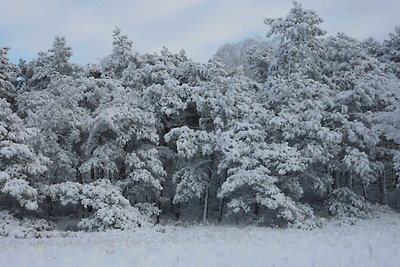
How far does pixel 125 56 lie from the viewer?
1252 inches

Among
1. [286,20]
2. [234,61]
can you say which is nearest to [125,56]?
[286,20]

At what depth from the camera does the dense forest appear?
70.3 feet

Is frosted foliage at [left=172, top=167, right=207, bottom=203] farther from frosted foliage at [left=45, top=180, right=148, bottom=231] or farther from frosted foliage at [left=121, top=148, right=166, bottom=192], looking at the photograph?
frosted foliage at [left=45, top=180, right=148, bottom=231]

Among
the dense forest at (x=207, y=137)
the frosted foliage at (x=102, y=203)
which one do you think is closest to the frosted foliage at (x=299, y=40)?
the dense forest at (x=207, y=137)

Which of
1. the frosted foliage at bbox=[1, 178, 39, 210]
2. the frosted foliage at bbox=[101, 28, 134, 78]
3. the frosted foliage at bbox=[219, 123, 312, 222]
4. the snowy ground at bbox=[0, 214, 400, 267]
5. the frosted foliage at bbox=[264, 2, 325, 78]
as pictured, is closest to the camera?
the snowy ground at bbox=[0, 214, 400, 267]

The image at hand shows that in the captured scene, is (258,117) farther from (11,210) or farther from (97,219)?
(11,210)

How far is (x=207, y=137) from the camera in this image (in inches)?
922

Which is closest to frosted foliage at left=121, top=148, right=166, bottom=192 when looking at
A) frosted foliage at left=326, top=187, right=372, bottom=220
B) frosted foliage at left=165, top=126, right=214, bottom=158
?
frosted foliage at left=165, top=126, right=214, bottom=158

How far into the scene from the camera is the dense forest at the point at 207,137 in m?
21.4

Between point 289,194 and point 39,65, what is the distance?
2195 centimetres

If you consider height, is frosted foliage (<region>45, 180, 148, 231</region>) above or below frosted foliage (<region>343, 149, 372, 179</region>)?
below

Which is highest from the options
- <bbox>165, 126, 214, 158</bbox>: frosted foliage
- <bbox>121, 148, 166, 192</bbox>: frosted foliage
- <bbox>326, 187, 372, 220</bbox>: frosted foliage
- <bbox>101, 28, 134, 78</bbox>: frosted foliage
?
<bbox>101, 28, 134, 78</bbox>: frosted foliage

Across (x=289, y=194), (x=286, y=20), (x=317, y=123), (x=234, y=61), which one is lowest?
→ (x=289, y=194)

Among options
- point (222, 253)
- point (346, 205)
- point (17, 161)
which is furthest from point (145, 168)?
point (222, 253)
